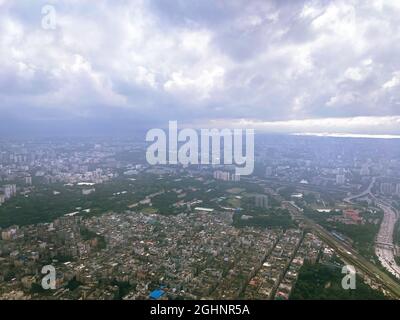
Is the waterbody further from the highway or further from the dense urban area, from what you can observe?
the highway

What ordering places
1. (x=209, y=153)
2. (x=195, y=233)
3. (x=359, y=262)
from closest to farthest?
(x=359, y=262), (x=195, y=233), (x=209, y=153)

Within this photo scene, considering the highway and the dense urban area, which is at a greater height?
the dense urban area

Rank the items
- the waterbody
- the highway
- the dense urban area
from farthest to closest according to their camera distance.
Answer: the waterbody < the highway < the dense urban area

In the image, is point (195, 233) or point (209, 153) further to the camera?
point (209, 153)

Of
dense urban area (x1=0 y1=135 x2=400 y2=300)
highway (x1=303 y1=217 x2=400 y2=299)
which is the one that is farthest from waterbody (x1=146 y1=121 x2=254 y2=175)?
highway (x1=303 y1=217 x2=400 y2=299)

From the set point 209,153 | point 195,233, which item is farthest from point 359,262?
point 209,153

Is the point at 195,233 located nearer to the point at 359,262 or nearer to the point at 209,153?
the point at 359,262

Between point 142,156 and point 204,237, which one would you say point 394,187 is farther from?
point 142,156
